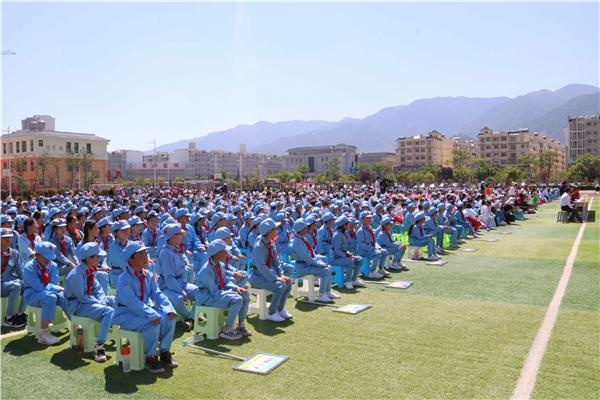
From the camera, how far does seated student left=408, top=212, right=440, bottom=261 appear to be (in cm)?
1451

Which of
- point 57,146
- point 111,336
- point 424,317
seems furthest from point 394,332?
point 57,146

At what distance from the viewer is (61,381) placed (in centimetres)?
589

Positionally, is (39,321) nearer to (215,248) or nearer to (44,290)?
(44,290)

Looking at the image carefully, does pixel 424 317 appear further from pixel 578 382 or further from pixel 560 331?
pixel 578 382

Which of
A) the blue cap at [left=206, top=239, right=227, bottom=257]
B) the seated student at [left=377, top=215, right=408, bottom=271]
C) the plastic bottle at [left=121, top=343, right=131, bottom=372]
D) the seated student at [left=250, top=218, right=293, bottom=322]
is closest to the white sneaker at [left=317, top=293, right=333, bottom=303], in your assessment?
the seated student at [left=250, top=218, right=293, bottom=322]

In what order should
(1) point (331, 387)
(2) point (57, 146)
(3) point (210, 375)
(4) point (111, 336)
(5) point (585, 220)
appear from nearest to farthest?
1. (1) point (331, 387)
2. (3) point (210, 375)
3. (4) point (111, 336)
4. (5) point (585, 220)
5. (2) point (57, 146)

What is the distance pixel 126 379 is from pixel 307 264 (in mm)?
4585

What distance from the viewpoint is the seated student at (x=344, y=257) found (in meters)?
10.9

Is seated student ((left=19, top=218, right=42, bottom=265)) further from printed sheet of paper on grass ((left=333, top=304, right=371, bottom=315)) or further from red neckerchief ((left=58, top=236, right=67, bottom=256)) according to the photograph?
printed sheet of paper on grass ((left=333, top=304, right=371, bottom=315))

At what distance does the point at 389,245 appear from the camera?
13016mm

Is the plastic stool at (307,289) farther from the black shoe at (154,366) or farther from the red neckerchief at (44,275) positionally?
the red neckerchief at (44,275)

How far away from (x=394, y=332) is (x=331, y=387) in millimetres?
2262

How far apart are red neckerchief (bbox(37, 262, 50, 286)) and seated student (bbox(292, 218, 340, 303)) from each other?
4.38 metres

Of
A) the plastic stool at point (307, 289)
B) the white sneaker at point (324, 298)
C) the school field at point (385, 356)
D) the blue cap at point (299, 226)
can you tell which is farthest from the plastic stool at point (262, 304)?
the blue cap at point (299, 226)
